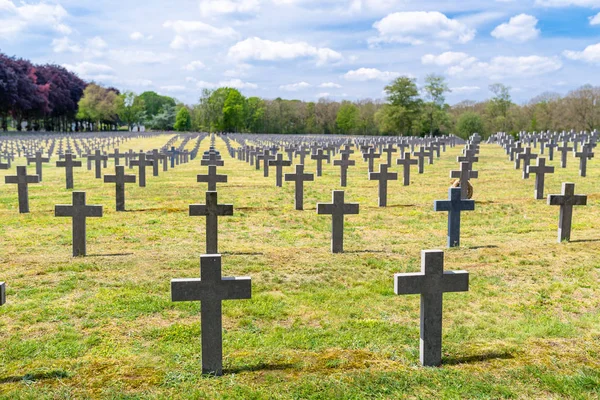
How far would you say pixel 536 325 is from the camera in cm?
625

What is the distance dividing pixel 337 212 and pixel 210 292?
5010 mm

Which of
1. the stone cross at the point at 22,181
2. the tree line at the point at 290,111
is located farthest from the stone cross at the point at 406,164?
the tree line at the point at 290,111

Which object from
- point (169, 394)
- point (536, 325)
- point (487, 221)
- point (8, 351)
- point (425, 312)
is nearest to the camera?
point (169, 394)

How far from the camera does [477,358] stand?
17.6 ft

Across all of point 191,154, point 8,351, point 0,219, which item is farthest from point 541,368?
point 191,154

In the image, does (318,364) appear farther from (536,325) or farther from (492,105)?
(492,105)

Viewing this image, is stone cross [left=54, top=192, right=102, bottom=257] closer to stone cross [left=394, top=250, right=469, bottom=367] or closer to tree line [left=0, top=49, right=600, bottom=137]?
stone cross [left=394, top=250, right=469, bottom=367]

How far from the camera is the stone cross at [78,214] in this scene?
9203mm

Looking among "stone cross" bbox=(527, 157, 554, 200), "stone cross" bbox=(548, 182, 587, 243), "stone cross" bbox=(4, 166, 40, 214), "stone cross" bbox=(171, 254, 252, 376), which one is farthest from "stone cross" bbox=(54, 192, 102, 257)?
"stone cross" bbox=(527, 157, 554, 200)

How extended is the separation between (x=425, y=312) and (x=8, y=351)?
3.82 m

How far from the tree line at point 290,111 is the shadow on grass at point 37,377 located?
65.4m

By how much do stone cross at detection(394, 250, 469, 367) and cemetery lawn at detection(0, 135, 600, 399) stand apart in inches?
13.4

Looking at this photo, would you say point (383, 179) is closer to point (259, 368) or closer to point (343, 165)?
point (343, 165)

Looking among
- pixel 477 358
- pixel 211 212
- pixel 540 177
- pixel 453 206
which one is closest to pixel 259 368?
pixel 477 358
